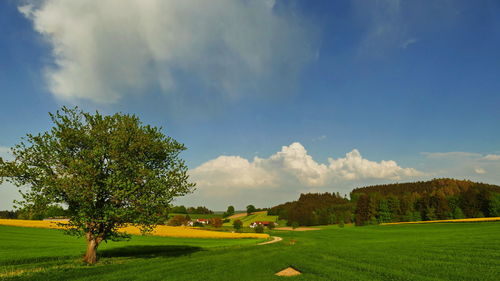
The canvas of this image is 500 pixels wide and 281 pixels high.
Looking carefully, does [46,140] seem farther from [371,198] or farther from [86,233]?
[371,198]

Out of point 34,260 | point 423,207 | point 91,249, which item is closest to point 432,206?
point 423,207

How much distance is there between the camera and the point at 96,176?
85.4ft

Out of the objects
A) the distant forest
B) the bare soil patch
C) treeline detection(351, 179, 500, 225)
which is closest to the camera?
the bare soil patch

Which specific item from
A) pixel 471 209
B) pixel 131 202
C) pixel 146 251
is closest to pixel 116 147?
pixel 131 202

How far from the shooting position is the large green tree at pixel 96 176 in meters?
25.2

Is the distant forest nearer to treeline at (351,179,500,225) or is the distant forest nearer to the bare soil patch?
treeline at (351,179,500,225)

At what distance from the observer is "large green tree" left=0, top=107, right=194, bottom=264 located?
82.8ft

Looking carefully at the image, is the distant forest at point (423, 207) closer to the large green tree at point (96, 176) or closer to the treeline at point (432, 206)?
the treeline at point (432, 206)

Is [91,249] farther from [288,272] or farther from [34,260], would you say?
[288,272]

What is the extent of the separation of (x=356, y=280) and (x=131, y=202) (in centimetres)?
2152

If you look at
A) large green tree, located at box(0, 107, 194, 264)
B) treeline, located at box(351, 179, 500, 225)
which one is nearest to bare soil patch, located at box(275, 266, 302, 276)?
large green tree, located at box(0, 107, 194, 264)

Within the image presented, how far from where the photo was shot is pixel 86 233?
2775 cm

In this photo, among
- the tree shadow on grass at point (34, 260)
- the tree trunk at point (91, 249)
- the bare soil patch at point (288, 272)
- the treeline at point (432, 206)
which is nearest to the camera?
the bare soil patch at point (288, 272)

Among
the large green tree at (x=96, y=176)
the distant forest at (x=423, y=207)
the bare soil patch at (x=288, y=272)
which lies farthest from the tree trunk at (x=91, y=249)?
the distant forest at (x=423, y=207)
